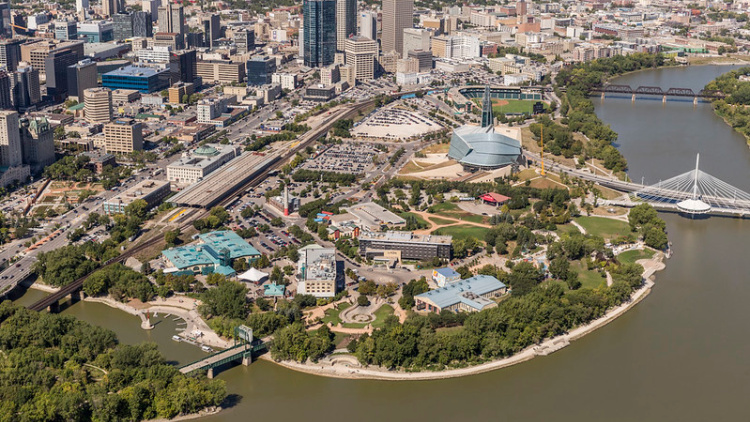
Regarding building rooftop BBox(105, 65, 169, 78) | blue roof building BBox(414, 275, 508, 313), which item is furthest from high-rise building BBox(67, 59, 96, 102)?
blue roof building BBox(414, 275, 508, 313)

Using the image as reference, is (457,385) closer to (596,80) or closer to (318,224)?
(318,224)

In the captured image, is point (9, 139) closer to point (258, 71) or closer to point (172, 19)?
point (258, 71)

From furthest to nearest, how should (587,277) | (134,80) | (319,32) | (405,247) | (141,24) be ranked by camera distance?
1. (141,24)
2. (319,32)
3. (134,80)
4. (405,247)
5. (587,277)

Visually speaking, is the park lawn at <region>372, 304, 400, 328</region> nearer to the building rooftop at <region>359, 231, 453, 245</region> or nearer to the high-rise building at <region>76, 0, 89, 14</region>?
the building rooftop at <region>359, 231, 453, 245</region>

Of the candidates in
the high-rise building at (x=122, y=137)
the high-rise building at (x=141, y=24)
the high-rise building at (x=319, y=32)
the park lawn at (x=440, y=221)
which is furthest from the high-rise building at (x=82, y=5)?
the park lawn at (x=440, y=221)

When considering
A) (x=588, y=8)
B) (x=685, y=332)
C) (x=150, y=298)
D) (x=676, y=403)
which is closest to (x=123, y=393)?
(x=150, y=298)

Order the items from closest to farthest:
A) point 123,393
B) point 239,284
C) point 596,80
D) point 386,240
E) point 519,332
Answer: point 123,393, point 519,332, point 239,284, point 386,240, point 596,80

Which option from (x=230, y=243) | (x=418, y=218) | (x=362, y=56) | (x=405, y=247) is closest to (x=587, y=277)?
(x=405, y=247)
